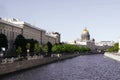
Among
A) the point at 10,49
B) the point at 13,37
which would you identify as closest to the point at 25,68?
the point at 10,49

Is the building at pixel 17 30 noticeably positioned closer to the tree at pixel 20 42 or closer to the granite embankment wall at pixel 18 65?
the tree at pixel 20 42

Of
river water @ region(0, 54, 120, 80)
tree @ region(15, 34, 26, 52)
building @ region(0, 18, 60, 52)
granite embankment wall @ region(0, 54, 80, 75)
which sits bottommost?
river water @ region(0, 54, 120, 80)

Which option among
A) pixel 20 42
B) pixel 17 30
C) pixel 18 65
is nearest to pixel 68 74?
pixel 18 65

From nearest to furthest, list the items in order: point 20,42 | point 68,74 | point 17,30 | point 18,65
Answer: point 68,74 → point 18,65 → point 20,42 → point 17,30

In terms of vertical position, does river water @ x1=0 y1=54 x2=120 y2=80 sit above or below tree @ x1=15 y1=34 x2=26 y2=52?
below

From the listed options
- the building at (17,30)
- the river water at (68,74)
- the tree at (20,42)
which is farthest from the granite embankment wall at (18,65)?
the building at (17,30)

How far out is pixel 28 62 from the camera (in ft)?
205

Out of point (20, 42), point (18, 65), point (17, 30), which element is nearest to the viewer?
point (18, 65)

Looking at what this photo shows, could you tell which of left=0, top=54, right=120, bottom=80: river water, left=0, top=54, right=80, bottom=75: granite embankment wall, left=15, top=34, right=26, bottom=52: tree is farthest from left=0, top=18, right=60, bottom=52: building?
left=0, top=54, right=120, bottom=80: river water

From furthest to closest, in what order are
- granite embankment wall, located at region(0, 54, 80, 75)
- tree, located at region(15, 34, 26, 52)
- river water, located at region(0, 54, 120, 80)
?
tree, located at region(15, 34, 26, 52) < granite embankment wall, located at region(0, 54, 80, 75) < river water, located at region(0, 54, 120, 80)

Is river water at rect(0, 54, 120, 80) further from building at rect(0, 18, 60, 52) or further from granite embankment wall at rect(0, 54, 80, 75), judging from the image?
building at rect(0, 18, 60, 52)

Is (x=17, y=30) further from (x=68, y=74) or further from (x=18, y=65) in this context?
(x=68, y=74)

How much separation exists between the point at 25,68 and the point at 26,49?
31.6m

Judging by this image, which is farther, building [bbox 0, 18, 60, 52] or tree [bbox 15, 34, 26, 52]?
tree [bbox 15, 34, 26, 52]
